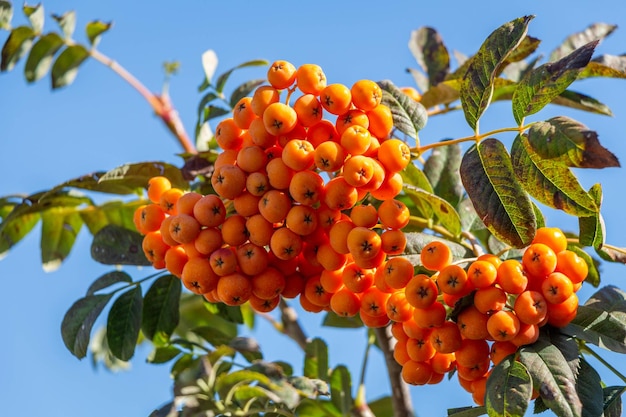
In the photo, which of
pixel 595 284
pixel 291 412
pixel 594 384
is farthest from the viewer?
pixel 595 284

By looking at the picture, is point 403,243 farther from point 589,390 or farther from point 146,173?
→ point 146,173

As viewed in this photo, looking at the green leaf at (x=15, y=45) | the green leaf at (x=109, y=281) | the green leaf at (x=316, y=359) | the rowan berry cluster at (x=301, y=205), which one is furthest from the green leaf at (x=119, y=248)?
the green leaf at (x=15, y=45)

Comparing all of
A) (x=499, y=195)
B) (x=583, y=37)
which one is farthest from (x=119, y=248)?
(x=583, y=37)

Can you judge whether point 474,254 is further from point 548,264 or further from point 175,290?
point 175,290

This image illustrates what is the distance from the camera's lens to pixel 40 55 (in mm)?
3197

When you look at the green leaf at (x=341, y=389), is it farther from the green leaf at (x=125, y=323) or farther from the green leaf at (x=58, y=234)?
the green leaf at (x=58, y=234)

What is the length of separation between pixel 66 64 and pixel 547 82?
6.96 ft

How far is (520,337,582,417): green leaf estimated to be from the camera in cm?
163

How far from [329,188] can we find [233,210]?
0.34 meters

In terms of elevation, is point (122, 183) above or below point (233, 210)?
above

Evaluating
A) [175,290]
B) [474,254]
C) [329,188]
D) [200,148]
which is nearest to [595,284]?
[474,254]

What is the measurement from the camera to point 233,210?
2090 mm

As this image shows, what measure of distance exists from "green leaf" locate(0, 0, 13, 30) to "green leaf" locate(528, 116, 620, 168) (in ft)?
6.94

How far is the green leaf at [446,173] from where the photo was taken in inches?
96.7
